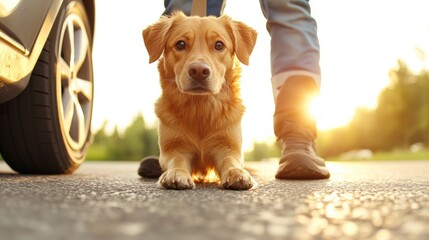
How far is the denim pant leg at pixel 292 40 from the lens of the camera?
3.27 meters

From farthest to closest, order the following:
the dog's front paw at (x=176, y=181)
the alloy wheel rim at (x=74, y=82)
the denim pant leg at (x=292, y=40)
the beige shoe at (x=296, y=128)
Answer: the denim pant leg at (x=292, y=40) → the alloy wheel rim at (x=74, y=82) → the beige shoe at (x=296, y=128) → the dog's front paw at (x=176, y=181)

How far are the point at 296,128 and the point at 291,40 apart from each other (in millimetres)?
544

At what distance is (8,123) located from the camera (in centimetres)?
298

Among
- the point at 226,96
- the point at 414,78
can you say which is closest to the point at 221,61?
the point at 226,96

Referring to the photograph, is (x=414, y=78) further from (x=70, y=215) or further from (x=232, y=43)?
(x=70, y=215)

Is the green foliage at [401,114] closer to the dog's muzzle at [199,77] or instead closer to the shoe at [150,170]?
the shoe at [150,170]

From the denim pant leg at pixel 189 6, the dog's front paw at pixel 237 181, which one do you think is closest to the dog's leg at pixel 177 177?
the dog's front paw at pixel 237 181

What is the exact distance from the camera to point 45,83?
2.89 metres

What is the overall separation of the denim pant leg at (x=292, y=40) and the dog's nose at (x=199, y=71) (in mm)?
759

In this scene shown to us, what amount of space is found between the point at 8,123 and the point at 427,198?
2.20m

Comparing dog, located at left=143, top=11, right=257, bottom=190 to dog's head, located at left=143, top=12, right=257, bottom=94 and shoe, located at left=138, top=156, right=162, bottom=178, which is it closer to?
dog's head, located at left=143, top=12, right=257, bottom=94

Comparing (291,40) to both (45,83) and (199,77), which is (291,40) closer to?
(199,77)

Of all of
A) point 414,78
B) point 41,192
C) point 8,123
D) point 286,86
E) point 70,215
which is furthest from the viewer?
point 414,78

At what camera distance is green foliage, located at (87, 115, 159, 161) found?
11555 millimetres
